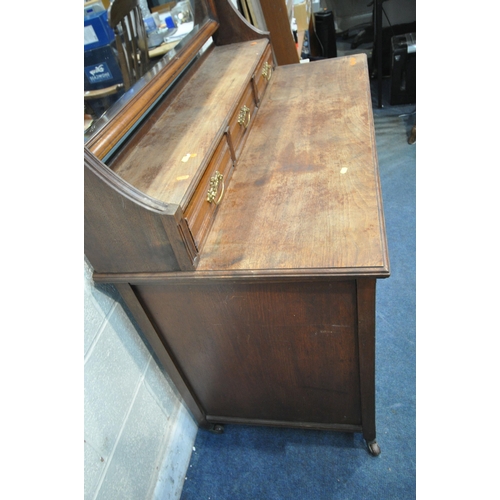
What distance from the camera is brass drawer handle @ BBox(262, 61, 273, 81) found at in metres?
1.27

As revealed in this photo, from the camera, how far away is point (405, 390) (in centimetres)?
124

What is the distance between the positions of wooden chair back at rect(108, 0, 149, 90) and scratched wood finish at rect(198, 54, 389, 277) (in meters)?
0.37

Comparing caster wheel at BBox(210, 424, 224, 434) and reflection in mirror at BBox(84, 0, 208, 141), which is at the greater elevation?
reflection in mirror at BBox(84, 0, 208, 141)

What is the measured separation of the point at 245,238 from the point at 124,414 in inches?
22.9

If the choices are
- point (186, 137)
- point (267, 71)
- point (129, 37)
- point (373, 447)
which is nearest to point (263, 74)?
point (267, 71)

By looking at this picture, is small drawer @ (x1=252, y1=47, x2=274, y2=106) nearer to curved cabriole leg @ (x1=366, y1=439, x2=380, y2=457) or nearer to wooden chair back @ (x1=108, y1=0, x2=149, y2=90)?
wooden chair back @ (x1=108, y1=0, x2=149, y2=90)

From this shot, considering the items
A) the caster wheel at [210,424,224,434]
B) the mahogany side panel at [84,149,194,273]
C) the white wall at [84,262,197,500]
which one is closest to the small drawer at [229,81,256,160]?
the mahogany side panel at [84,149,194,273]

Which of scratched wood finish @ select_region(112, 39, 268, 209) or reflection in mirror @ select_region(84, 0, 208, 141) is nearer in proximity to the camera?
scratched wood finish @ select_region(112, 39, 268, 209)

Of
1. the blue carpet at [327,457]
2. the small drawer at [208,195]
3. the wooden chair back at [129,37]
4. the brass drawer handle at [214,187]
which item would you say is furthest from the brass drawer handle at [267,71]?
the blue carpet at [327,457]

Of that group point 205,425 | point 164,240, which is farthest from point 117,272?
point 205,425

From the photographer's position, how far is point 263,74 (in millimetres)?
1260

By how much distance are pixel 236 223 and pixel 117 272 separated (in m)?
0.28
